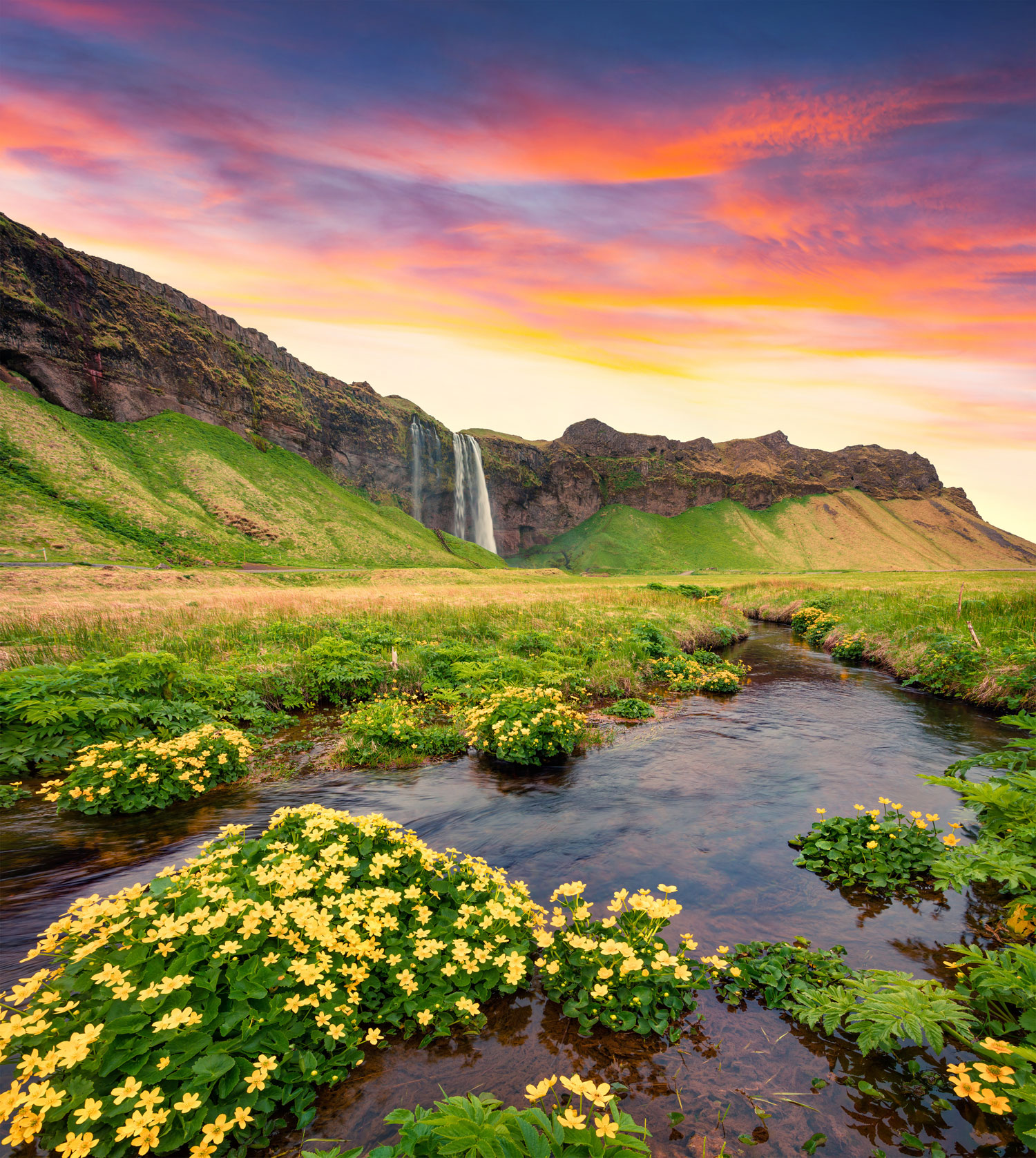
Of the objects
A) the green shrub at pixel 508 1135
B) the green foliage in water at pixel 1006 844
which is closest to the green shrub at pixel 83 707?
the green shrub at pixel 508 1135

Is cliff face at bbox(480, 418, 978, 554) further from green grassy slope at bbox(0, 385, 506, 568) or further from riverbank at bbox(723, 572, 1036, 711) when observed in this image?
riverbank at bbox(723, 572, 1036, 711)

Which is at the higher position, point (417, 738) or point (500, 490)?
point (500, 490)

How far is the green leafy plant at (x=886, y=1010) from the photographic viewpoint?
351 centimetres

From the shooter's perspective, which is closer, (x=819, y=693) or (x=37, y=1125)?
(x=37, y=1125)

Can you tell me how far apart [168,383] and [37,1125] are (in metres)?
137

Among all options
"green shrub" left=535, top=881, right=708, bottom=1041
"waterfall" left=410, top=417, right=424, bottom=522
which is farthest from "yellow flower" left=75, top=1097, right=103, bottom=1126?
"waterfall" left=410, top=417, right=424, bottom=522

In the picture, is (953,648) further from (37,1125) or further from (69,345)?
(69,345)

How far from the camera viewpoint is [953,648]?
17656 mm

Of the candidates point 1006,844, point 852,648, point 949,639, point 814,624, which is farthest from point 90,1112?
point 814,624

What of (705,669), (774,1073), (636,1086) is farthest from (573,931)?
(705,669)

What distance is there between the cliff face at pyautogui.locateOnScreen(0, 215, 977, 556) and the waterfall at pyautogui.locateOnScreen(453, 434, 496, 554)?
2.66m

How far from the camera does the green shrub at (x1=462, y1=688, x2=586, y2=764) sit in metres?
11.0

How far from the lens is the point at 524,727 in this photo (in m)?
11.2

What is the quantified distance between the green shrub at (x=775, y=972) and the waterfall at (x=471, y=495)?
157 meters
